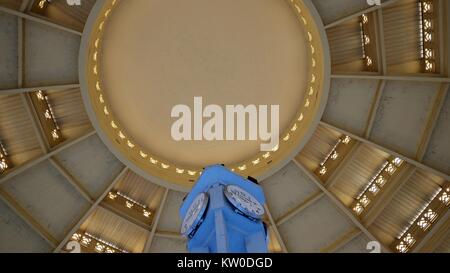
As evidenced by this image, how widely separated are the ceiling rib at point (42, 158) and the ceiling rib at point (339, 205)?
653 centimetres

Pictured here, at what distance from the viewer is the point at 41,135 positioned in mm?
17438

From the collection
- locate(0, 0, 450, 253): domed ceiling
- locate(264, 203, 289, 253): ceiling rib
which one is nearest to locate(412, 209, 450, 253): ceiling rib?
locate(0, 0, 450, 253): domed ceiling

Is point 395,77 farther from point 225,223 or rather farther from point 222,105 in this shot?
point 225,223

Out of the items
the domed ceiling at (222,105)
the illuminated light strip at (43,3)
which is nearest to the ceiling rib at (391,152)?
the domed ceiling at (222,105)

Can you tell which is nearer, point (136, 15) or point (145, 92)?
point (136, 15)

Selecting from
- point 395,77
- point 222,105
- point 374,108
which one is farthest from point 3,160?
point 395,77

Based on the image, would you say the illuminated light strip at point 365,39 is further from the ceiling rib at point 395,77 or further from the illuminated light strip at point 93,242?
the illuminated light strip at point 93,242

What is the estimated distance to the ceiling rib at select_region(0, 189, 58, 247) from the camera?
17.5 meters

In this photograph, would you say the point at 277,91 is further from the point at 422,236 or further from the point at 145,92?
the point at 422,236

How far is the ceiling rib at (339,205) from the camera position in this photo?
693 inches

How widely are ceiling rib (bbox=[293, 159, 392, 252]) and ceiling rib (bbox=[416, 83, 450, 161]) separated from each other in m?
2.61

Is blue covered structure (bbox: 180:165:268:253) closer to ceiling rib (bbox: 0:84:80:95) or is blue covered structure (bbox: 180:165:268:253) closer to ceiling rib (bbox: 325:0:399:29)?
ceiling rib (bbox: 325:0:399:29)

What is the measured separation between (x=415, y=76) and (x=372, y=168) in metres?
3.30
